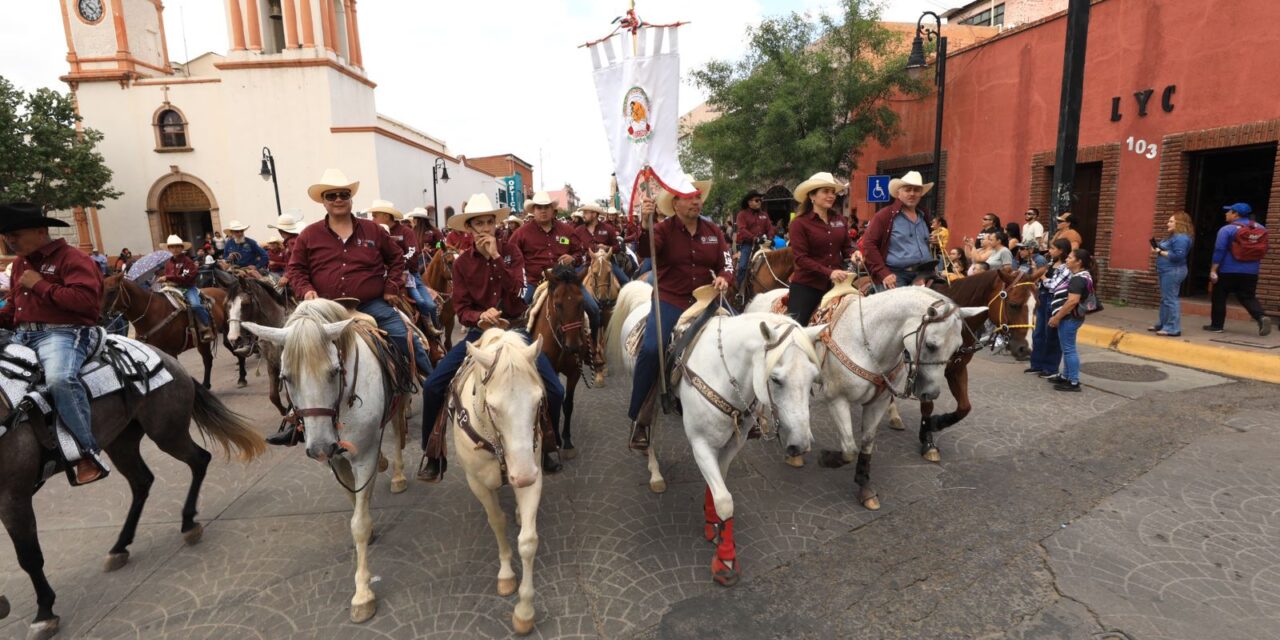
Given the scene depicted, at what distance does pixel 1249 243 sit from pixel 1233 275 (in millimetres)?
523

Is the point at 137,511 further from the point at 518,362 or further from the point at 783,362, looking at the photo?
the point at 783,362

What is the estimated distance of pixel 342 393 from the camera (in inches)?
133

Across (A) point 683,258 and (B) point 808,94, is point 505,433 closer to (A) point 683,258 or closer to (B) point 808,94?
(A) point 683,258

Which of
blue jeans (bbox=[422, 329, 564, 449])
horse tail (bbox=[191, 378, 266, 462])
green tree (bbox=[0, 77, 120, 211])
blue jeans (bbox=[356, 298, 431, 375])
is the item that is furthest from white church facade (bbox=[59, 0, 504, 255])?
blue jeans (bbox=[422, 329, 564, 449])

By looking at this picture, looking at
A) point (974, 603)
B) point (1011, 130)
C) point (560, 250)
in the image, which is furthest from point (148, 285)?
point (1011, 130)

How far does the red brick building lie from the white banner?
35.8 feet

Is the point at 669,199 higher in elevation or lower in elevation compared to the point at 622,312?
higher

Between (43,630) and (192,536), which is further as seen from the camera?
(192,536)

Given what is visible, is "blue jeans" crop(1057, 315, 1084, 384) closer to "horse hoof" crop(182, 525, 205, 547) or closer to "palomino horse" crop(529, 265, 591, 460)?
"palomino horse" crop(529, 265, 591, 460)

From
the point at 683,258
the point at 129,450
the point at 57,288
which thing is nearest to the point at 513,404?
the point at 683,258

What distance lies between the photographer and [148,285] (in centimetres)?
769

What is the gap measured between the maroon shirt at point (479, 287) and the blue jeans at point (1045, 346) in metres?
6.74

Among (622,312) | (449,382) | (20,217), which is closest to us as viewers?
(20,217)

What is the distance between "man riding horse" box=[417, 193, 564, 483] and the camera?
4.09 metres
